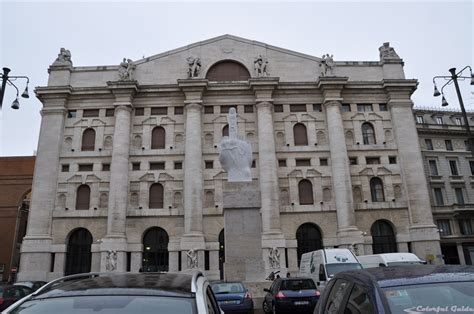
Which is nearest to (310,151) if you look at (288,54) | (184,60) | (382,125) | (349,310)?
(382,125)

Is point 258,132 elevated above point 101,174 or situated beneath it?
elevated above

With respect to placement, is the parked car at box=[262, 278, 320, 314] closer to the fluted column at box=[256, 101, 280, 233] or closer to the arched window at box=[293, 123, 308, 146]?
the fluted column at box=[256, 101, 280, 233]

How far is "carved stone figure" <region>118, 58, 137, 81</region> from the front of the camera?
3575cm

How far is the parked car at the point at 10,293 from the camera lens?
14.9 m

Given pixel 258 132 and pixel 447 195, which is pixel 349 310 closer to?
pixel 258 132

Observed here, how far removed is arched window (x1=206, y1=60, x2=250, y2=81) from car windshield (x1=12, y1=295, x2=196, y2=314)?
35114mm

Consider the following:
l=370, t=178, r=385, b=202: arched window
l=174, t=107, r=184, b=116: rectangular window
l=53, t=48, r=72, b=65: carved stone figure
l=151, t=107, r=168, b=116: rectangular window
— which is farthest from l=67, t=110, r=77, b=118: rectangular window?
l=370, t=178, r=385, b=202: arched window

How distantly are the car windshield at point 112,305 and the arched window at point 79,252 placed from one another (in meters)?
31.6

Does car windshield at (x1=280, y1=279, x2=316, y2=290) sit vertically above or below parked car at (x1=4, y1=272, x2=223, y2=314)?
below

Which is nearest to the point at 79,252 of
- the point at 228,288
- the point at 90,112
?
the point at 90,112

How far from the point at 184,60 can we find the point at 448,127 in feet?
103

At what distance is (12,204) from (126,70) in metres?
20.3

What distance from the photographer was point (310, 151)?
114ft

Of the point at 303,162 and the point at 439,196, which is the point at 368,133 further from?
the point at 439,196
